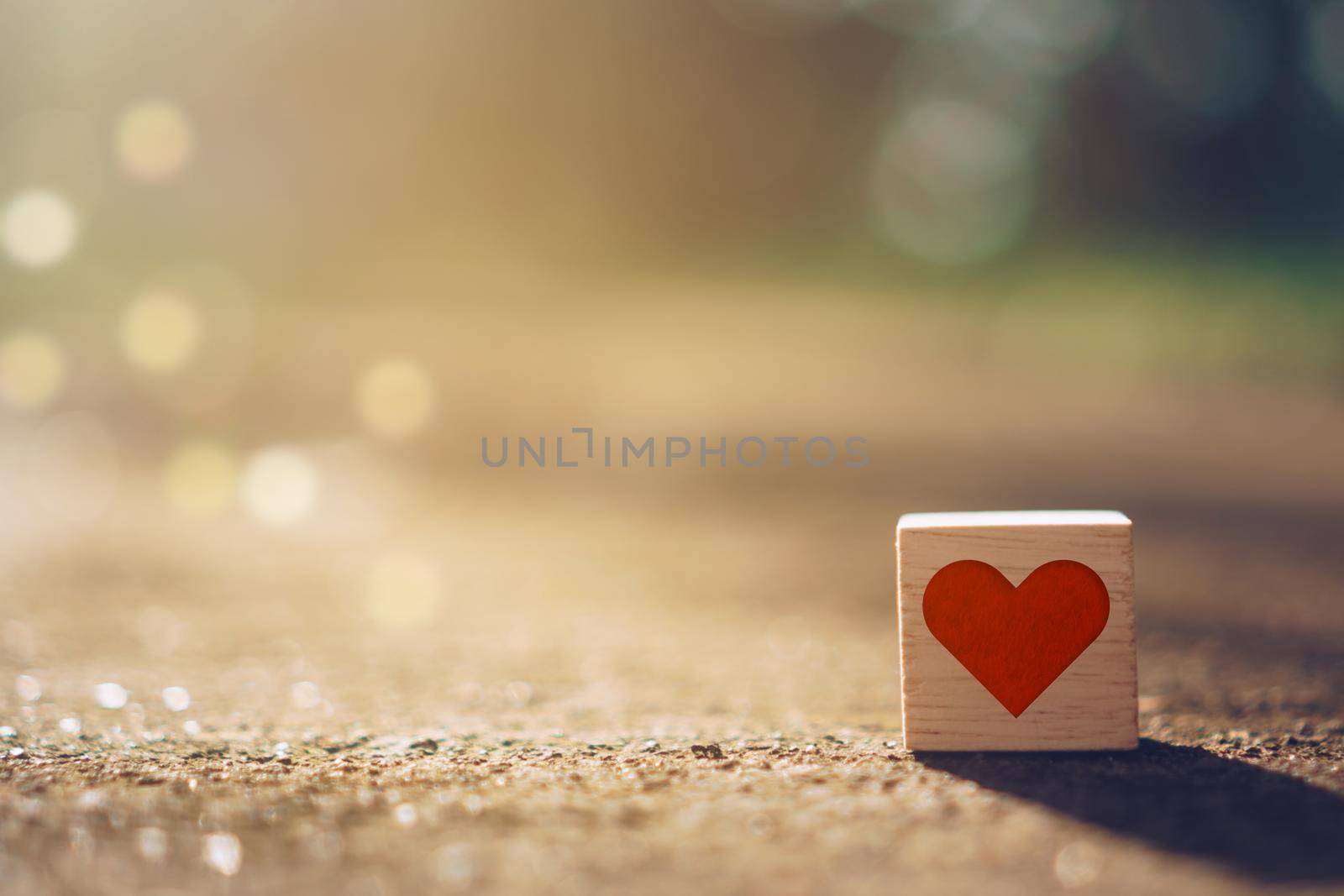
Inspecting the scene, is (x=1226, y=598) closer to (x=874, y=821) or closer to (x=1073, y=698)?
(x=1073, y=698)

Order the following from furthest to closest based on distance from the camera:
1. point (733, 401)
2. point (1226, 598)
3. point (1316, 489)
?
point (733, 401)
point (1316, 489)
point (1226, 598)

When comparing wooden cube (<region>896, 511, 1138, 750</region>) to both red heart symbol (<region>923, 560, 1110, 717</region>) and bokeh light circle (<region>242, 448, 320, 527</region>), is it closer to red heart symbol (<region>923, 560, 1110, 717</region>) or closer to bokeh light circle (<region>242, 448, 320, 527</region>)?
red heart symbol (<region>923, 560, 1110, 717</region>)

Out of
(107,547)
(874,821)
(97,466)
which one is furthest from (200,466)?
(874,821)

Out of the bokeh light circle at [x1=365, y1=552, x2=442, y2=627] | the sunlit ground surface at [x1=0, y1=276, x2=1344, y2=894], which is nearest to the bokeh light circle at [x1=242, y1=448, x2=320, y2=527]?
the sunlit ground surface at [x1=0, y1=276, x2=1344, y2=894]

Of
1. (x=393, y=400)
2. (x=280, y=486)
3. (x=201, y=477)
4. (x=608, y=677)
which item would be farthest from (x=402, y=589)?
(x=393, y=400)

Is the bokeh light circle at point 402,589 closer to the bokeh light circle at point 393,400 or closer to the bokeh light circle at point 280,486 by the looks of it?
the bokeh light circle at point 280,486

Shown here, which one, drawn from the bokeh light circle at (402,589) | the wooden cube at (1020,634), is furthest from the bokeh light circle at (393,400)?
the wooden cube at (1020,634)

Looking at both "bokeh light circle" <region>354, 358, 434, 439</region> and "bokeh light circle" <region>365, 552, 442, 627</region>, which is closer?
"bokeh light circle" <region>365, 552, 442, 627</region>
